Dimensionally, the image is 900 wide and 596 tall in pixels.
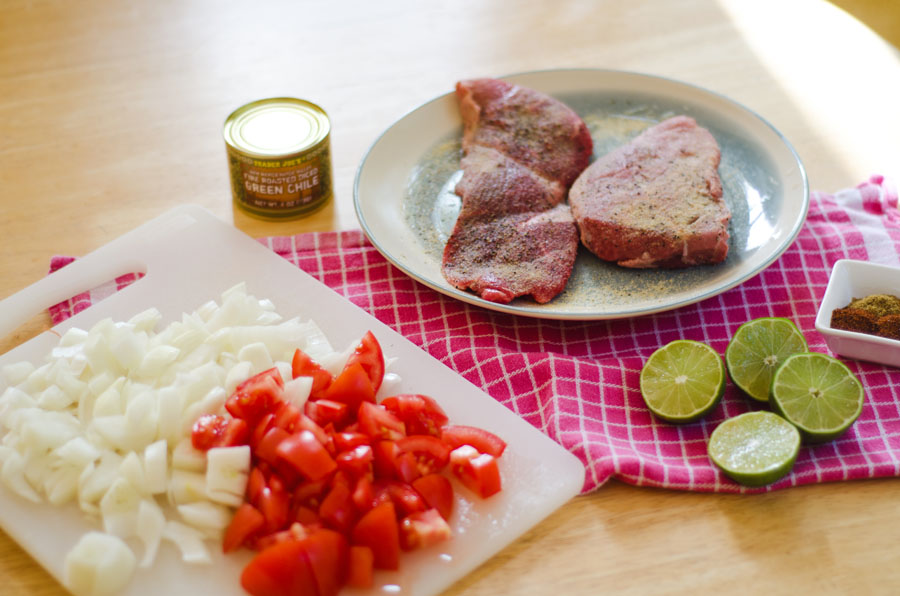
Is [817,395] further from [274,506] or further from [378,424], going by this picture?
[274,506]

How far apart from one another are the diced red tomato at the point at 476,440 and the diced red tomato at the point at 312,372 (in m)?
0.28

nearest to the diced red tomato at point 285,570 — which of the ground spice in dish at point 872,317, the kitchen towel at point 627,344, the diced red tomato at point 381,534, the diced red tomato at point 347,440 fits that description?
the diced red tomato at point 381,534

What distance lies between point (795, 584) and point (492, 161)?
4.68 ft

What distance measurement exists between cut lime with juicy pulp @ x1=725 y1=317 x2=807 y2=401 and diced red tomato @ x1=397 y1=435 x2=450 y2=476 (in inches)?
27.3

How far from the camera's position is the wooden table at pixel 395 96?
1.77 metres

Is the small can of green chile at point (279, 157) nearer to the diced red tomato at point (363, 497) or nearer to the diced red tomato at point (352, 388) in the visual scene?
the diced red tomato at point (352, 388)

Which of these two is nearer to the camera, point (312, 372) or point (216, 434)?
point (216, 434)

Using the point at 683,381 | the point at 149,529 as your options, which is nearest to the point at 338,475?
the point at 149,529

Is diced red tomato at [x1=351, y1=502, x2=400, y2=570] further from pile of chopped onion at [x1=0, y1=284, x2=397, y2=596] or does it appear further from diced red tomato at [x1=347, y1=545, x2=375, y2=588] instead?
pile of chopped onion at [x1=0, y1=284, x2=397, y2=596]

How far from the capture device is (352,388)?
1851mm

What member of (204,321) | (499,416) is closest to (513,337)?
(499,416)

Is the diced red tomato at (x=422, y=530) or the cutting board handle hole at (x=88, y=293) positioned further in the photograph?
the cutting board handle hole at (x=88, y=293)

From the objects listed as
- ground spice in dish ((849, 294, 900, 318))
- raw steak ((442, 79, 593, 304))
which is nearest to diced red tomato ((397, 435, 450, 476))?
raw steak ((442, 79, 593, 304))

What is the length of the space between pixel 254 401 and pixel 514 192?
103 cm
